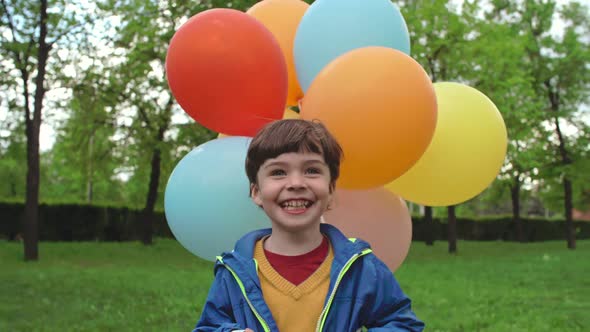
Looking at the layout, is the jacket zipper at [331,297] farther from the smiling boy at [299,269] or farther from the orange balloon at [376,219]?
the orange balloon at [376,219]

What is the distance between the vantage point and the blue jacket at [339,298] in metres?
1.94

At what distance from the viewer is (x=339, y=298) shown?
1966 millimetres

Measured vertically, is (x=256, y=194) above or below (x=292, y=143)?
below

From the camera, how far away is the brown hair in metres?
2.01

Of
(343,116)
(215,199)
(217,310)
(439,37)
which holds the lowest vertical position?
(217,310)

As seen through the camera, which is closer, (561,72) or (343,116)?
(343,116)

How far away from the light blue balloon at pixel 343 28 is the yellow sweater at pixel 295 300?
161 centimetres

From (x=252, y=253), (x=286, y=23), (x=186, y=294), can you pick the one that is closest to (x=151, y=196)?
(x=186, y=294)

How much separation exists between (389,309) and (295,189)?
1.69 feet

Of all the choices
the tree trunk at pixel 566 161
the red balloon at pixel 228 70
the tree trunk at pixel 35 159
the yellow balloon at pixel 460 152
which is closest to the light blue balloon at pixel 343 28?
the red balloon at pixel 228 70

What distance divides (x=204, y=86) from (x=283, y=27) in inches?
35.4

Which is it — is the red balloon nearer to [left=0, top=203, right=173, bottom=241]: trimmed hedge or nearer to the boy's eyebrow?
the boy's eyebrow

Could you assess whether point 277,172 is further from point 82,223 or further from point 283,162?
point 82,223

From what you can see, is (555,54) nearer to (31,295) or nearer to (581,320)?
(581,320)
